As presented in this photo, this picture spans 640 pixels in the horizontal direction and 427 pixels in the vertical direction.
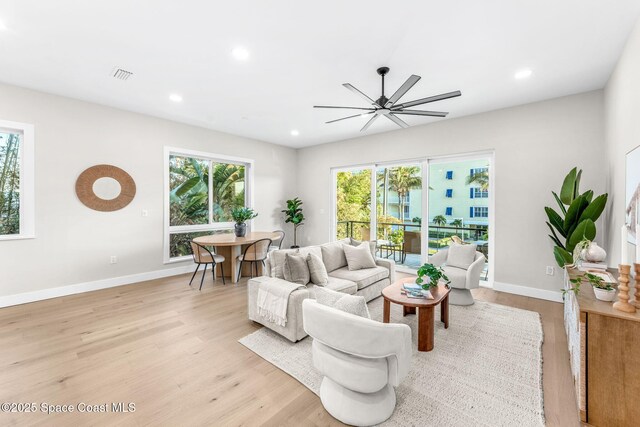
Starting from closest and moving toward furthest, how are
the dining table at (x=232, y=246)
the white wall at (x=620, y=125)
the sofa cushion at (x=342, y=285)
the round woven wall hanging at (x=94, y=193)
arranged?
the white wall at (x=620, y=125), the sofa cushion at (x=342, y=285), the round woven wall hanging at (x=94, y=193), the dining table at (x=232, y=246)

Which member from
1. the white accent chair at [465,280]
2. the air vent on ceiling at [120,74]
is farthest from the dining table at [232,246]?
the white accent chair at [465,280]

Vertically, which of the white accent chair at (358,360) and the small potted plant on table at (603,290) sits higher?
the small potted plant on table at (603,290)

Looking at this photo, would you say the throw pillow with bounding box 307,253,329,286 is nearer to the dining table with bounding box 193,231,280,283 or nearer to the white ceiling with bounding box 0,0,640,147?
the dining table with bounding box 193,231,280,283

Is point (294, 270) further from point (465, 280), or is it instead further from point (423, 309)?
point (465, 280)

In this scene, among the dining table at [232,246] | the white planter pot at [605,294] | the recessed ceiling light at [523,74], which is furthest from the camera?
the dining table at [232,246]

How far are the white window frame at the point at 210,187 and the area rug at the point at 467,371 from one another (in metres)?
3.21

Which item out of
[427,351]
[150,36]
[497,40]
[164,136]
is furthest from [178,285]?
[497,40]

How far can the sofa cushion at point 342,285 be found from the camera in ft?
10.8

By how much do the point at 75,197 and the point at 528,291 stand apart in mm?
7055

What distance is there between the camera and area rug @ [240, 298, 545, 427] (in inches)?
72.8

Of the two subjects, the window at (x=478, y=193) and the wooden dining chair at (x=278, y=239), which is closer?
the window at (x=478, y=193)

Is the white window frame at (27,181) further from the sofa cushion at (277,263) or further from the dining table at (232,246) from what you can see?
the sofa cushion at (277,263)

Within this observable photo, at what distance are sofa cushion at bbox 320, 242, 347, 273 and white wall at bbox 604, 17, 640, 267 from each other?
9.77ft

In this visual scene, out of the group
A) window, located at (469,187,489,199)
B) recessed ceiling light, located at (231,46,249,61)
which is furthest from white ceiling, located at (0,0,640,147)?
window, located at (469,187,489,199)
